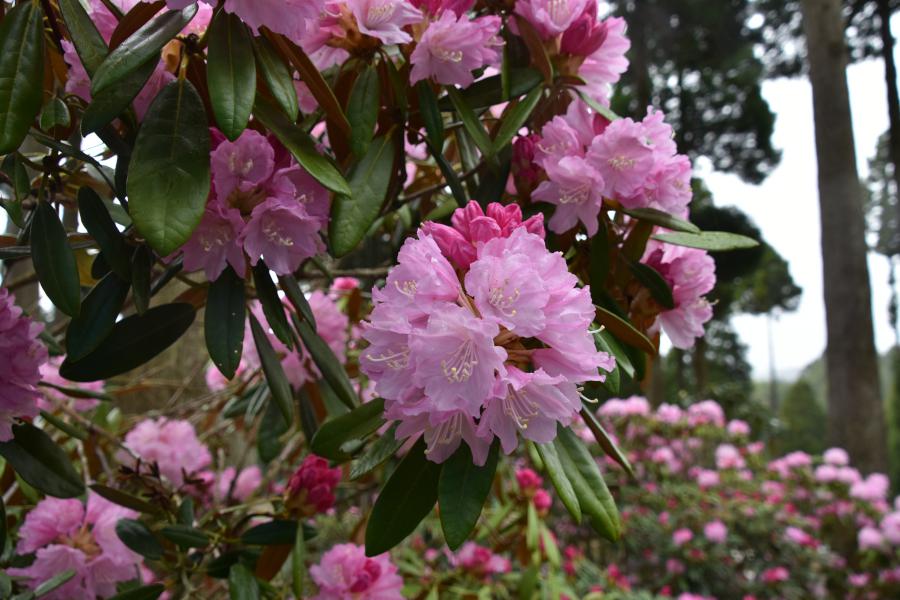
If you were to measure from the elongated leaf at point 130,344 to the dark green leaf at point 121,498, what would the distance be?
183 millimetres

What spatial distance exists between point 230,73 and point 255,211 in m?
0.12

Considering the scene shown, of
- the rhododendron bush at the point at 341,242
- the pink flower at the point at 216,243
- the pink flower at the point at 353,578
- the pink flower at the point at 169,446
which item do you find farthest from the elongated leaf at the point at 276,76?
the pink flower at the point at 169,446

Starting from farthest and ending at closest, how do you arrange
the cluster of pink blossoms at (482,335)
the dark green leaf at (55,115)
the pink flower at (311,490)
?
the pink flower at (311,490), the dark green leaf at (55,115), the cluster of pink blossoms at (482,335)

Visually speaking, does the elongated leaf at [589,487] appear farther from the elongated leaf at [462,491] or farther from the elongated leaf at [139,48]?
the elongated leaf at [139,48]

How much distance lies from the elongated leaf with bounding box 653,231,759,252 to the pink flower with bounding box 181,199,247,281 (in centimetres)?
46

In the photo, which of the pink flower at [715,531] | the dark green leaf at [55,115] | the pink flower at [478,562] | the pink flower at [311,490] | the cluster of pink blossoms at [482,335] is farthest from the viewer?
the pink flower at [715,531]

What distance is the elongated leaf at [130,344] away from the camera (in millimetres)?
667

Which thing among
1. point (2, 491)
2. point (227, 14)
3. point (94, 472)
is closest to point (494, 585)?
point (94, 472)

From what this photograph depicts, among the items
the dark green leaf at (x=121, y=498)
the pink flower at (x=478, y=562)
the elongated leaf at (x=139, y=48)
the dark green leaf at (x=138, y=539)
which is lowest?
the pink flower at (x=478, y=562)

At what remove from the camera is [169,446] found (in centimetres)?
129

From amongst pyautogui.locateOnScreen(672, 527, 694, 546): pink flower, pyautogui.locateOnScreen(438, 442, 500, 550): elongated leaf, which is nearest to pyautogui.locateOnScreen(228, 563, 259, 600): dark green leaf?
pyautogui.locateOnScreen(438, 442, 500, 550): elongated leaf

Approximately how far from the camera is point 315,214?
660mm

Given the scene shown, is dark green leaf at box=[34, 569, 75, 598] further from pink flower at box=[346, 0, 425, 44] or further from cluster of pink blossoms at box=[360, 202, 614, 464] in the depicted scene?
pink flower at box=[346, 0, 425, 44]

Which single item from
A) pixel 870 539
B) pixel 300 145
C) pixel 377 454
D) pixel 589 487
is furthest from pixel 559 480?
pixel 870 539
